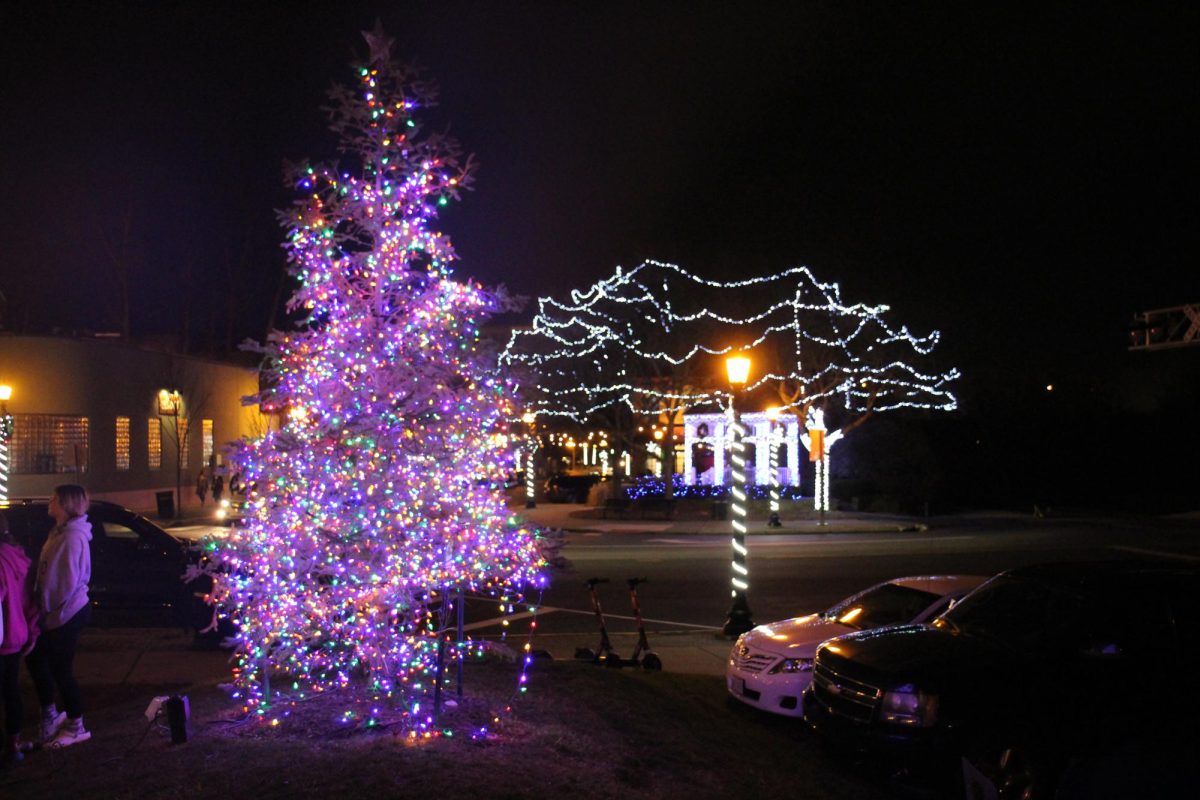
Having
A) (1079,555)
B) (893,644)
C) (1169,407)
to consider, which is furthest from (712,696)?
(1169,407)

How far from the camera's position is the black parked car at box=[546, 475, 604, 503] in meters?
46.5

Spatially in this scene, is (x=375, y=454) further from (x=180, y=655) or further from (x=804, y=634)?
(x=180, y=655)

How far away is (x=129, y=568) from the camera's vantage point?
12383mm

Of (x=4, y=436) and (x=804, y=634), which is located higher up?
(x=4, y=436)

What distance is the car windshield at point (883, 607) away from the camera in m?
9.81

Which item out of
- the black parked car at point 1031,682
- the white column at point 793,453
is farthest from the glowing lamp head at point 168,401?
the black parked car at point 1031,682

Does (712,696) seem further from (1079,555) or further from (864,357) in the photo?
(864,357)

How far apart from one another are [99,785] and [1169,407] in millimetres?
53175

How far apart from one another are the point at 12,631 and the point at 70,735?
0.79m

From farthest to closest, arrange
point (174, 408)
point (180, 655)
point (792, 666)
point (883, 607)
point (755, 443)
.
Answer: point (755, 443), point (174, 408), point (180, 655), point (883, 607), point (792, 666)

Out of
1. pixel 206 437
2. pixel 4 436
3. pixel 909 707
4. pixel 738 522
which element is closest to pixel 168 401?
pixel 206 437

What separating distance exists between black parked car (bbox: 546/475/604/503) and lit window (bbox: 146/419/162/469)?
53.3 feet

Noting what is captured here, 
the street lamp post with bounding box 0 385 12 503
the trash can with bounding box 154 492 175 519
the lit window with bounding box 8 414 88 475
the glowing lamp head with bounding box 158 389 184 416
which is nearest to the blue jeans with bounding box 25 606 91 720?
the street lamp post with bounding box 0 385 12 503

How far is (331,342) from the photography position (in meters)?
6.96
